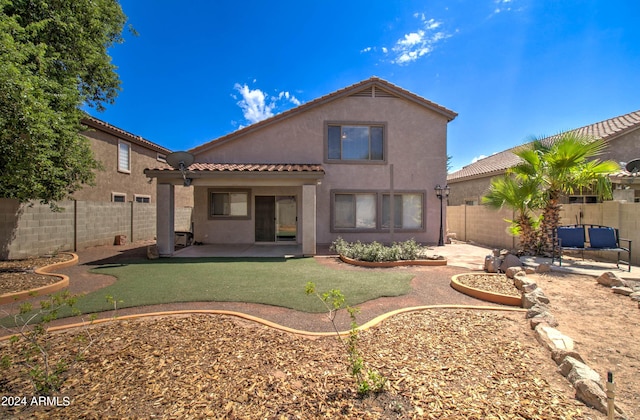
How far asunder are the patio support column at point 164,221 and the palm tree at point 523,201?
12.2m

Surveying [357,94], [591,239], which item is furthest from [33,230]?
[591,239]

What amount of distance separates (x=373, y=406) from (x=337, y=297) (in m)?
1.12

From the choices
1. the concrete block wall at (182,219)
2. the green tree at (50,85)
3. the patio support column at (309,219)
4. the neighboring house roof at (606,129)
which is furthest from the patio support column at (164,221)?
the neighboring house roof at (606,129)

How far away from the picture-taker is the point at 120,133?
1652 cm

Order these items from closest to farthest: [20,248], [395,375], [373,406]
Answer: [373,406], [395,375], [20,248]

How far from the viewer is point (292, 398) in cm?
262

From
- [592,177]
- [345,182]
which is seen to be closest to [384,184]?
[345,182]

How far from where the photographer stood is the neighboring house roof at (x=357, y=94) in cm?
1270

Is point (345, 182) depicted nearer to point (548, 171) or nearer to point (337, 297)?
point (548, 171)

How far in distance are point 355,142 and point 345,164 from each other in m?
1.22

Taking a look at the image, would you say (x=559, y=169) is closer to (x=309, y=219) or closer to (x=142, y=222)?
(x=309, y=219)

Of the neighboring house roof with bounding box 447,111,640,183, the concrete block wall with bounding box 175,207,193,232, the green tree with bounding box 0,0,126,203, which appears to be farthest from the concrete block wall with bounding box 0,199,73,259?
the neighboring house roof with bounding box 447,111,640,183

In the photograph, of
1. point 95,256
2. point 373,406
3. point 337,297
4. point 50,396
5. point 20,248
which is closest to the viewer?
point 373,406

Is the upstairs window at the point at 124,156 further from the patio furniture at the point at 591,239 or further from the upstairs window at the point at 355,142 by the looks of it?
the patio furniture at the point at 591,239
